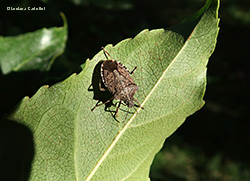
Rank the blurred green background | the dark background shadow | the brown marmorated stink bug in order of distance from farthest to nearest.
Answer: the blurred green background < the brown marmorated stink bug < the dark background shadow

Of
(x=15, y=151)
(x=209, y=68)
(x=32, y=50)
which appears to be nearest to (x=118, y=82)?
(x=32, y=50)

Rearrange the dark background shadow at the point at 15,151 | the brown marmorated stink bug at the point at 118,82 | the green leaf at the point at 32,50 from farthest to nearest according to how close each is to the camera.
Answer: the green leaf at the point at 32,50 < the brown marmorated stink bug at the point at 118,82 < the dark background shadow at the point at 15,151

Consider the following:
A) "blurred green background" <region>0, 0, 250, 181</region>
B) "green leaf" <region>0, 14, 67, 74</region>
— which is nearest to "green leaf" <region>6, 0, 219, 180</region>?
"blurred green background" <region>0, 0, 250, 181</region>

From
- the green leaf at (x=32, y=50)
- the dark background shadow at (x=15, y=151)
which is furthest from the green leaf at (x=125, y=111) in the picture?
the green leaf at (x=32, y=50)

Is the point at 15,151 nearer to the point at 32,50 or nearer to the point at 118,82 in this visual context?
the point at 32,50

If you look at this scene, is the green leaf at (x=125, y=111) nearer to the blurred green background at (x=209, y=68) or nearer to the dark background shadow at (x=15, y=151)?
the dark background shadow at (x=15, y=151)

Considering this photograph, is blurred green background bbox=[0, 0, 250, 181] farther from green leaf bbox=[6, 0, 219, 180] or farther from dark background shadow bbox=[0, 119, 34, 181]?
green leaf bbox=[6, 0, 219, 180]
